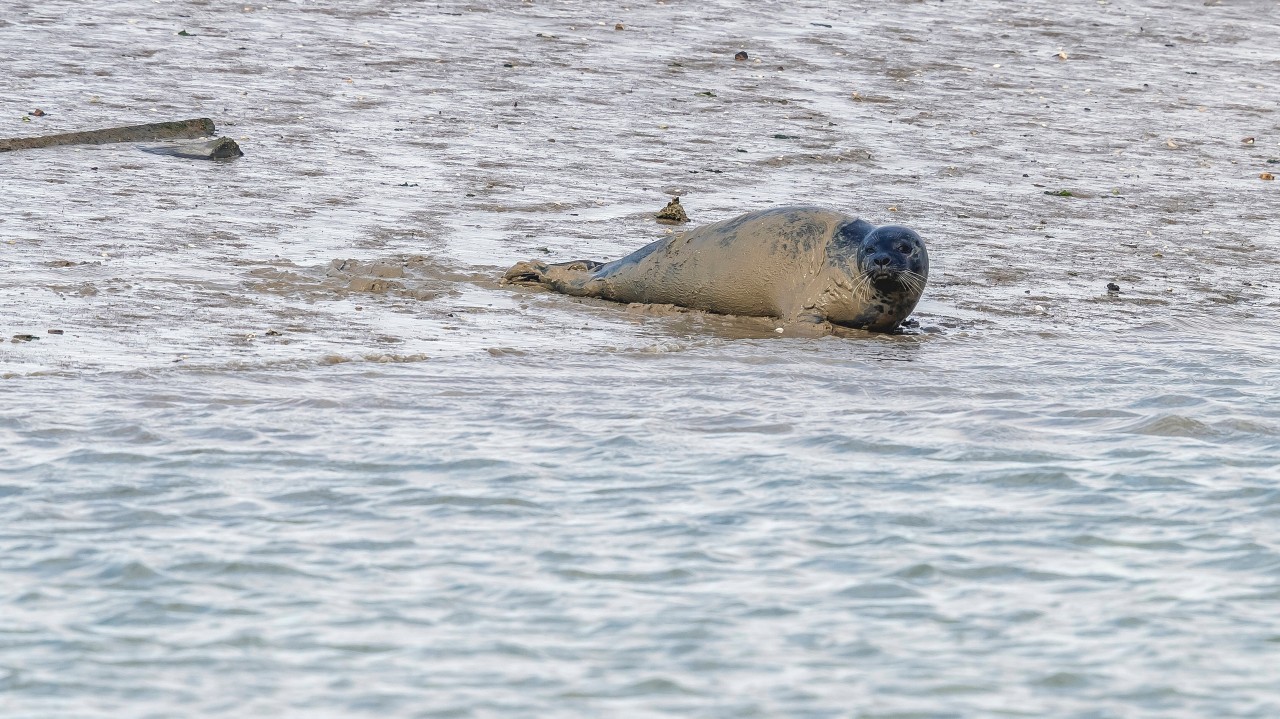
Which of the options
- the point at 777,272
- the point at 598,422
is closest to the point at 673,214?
the point at 777,272

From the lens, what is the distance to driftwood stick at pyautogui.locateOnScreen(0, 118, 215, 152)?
10820 millimetres

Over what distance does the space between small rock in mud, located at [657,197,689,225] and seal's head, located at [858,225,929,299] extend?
79.7 inches

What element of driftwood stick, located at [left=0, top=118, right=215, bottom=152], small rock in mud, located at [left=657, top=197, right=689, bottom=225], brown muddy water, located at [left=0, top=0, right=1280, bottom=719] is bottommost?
brown muddy water, located at [left=0, top=0, right=1280, bottom=719]

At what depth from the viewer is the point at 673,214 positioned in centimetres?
995

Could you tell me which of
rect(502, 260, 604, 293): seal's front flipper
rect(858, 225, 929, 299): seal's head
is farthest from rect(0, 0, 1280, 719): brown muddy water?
rect(858, 225, 929, 299): seal's head

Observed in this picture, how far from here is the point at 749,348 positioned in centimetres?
772

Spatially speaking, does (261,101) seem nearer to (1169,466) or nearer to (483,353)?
(483,353)

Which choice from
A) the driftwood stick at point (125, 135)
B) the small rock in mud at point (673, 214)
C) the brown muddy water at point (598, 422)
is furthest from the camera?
the driftwood stick at point (125, 135)

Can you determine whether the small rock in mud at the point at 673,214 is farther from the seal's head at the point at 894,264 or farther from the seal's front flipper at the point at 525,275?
the seal's head at the point at 894,264

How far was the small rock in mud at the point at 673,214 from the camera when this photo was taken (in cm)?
995

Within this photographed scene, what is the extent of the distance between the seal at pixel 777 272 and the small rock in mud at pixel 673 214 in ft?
4.26

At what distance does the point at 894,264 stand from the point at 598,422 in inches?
84.6

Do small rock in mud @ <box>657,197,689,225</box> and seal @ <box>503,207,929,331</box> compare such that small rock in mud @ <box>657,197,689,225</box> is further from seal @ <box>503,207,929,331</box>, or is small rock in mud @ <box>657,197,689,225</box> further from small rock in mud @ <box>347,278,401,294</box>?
small rock in mud @ <box>347,278,401,294</box>

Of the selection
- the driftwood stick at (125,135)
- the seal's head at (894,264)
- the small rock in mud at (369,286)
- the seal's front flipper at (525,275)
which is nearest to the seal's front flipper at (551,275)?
the seal's front flipper at (525,275)
